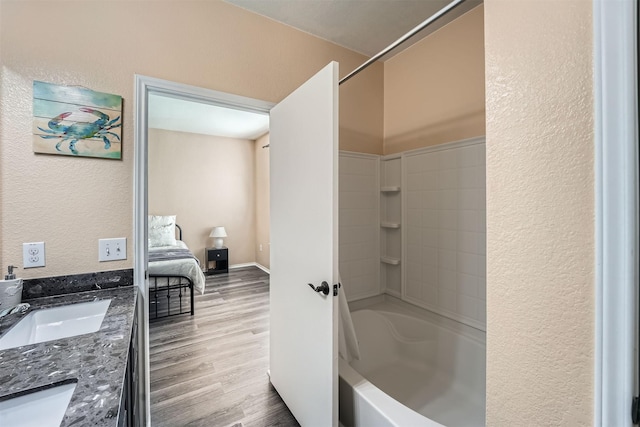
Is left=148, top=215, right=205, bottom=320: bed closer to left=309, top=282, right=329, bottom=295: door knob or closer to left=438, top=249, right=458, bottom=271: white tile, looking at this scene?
left=309, top=282, right=329, bottom=295: door knob

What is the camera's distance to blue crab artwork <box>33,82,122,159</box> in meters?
1.27

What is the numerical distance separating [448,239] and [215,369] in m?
2.10

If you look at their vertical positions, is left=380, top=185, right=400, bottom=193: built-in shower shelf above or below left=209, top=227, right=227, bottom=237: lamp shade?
above

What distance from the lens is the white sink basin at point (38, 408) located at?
0.61 meters

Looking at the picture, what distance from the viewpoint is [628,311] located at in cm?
54

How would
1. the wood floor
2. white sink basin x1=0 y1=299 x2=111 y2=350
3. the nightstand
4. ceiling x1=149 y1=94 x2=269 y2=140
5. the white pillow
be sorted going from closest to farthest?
1. white sink basin x1=0 y1=299 x2=111 y2=350
2. the wood floor
3. ceiling x1=149 y1=94 x2=269 y2=140
4. the white pillow
5. the nightstand

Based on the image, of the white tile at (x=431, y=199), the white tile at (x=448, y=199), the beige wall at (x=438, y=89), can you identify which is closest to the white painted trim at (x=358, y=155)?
the beige wall at (x=438, y=89)

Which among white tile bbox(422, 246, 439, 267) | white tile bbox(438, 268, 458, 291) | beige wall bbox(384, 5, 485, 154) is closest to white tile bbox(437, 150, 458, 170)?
beige wall bbox(384, 5, 485, 154)

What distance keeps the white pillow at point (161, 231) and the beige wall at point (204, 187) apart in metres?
0.41

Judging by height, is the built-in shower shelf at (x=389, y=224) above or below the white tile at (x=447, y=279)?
above

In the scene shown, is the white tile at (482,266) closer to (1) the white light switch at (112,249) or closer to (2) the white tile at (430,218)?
(2) the white tile at (430,218)

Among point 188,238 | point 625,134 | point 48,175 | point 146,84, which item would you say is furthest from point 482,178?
point 188,238

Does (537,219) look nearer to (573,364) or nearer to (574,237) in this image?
(574,237)

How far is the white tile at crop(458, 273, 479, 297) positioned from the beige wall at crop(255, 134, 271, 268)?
12.7 ft
